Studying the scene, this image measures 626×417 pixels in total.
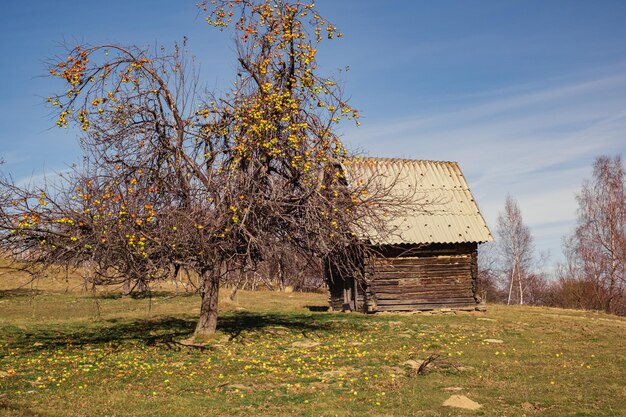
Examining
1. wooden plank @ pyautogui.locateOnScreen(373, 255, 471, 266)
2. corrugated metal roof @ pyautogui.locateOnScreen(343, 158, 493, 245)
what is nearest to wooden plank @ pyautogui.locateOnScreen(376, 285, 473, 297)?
wooden plank @ pyautogui.locateOnScreen(373, 255, 471, 266)

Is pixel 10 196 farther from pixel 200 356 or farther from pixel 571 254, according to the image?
pixel 571 254

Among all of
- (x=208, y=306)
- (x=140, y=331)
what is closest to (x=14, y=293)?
(x=140, y=331)

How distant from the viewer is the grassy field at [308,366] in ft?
33.5

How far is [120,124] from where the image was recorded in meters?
16.1

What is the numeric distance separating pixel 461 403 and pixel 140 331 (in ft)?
40.2

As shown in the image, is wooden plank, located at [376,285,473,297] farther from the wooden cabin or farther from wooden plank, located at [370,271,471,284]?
wooden plank, located at [370,271,471,284]

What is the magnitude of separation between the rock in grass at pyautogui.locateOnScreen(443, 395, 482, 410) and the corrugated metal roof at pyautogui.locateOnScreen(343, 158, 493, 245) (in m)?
15.1

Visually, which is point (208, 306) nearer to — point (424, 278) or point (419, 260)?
point (419, 260)

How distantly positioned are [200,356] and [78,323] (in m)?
8.83

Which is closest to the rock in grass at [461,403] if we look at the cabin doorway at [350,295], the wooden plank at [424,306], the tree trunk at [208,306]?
the tree trunk at [208,306]

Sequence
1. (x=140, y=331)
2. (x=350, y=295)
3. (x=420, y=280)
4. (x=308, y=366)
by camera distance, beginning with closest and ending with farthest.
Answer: (x=308, y=366) < (x=140, y=331) < (x=420, y=280) < (x=350, y=295)

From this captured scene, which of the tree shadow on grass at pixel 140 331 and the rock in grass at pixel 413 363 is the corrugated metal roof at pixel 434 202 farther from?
the rock in grass at pixel 413 363

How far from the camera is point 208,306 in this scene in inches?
682

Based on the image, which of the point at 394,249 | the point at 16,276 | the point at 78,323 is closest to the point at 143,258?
the point at 78,323
